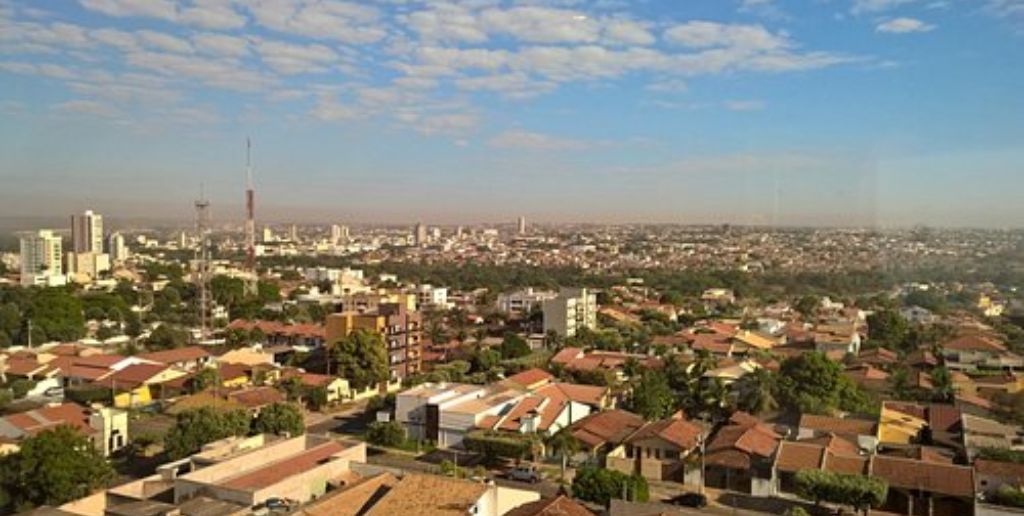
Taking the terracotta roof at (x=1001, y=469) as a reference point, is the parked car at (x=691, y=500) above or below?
below

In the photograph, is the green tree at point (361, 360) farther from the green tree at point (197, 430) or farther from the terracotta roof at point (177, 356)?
the green tree at point (197, 430)

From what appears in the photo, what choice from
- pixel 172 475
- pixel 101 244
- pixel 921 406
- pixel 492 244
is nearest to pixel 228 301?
pixel 172 475

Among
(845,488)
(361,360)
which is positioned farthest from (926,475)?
(361,360)

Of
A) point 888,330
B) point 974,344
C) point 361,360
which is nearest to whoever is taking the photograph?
point 361,360

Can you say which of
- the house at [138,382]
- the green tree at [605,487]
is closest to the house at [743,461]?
the green tree at [605,487]

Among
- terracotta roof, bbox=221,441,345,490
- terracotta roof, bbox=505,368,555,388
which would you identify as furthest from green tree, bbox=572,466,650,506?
terracotta roof, bbox=505,368,555,388

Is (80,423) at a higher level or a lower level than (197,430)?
lower

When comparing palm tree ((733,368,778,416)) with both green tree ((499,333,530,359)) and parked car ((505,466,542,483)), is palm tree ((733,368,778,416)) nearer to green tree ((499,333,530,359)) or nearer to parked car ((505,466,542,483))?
parked car ((505,466,542,483))

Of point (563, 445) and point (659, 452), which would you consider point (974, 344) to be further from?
point (563, 445)
